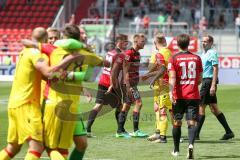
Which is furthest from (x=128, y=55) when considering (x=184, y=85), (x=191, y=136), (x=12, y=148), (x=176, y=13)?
(x=176, y=13)

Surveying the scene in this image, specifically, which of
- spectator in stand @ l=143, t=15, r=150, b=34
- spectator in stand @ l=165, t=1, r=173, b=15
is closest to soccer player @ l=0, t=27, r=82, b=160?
spectator in stand @ l=143, t=15, r=150, b=34

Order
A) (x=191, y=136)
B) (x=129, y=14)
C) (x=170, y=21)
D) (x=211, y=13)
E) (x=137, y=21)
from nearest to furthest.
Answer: (x=191, y=136) < (x=170, y=21) < (x=137, y=21) < (x=211, y=13) < (x=129, y=14)

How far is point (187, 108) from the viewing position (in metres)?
13.1

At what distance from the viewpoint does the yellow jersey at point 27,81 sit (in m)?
9.90

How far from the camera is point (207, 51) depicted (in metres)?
15.2

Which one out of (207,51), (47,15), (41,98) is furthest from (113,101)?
(47,15)

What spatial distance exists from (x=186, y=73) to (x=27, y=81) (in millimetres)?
3833

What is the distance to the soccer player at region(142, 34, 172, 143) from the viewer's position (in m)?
15.0

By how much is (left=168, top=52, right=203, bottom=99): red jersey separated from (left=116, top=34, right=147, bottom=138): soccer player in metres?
2.39

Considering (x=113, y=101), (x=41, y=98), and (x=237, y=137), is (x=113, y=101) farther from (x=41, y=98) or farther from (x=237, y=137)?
(x=41, y=98)

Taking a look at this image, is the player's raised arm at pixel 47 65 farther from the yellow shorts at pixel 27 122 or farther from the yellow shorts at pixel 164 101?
the yellow shorts at pixel 164 101

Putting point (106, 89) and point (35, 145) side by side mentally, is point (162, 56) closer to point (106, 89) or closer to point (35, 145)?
point (106, 89)

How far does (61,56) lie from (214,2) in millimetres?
35234

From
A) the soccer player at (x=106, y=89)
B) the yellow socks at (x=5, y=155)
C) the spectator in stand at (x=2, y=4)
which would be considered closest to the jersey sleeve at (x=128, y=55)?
the soccer player at (x=106, y=89)
